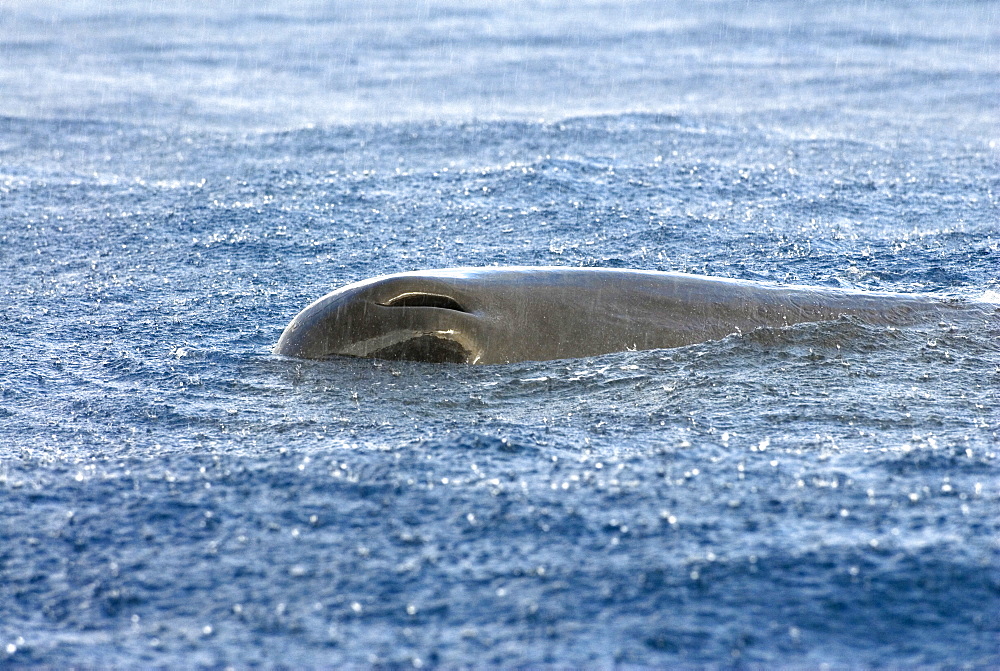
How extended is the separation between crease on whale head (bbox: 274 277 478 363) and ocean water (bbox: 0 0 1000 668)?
5.5 inches

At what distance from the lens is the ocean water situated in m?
3.54

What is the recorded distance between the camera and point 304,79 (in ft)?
59.2

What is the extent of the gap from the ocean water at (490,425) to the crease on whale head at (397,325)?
0.14 metres

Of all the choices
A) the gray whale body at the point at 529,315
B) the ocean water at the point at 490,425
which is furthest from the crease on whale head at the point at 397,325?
the ocean water at the point at 490,425

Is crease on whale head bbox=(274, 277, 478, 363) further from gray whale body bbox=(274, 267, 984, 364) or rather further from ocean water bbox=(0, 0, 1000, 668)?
ocean water bbox=(0, 0, 1000, 668)

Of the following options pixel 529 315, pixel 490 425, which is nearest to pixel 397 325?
pixel 529 315

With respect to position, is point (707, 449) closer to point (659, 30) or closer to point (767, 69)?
point (767, 69)

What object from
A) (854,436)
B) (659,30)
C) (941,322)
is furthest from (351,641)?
(659,30)

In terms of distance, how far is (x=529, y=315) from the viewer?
5902 millimetres

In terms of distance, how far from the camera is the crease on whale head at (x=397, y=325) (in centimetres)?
579

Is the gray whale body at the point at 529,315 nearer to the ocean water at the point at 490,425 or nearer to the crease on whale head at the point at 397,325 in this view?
the crease on whale head at the point at 397,325

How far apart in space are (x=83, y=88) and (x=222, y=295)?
10.6m

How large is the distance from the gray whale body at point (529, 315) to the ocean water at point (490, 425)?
0.13 m

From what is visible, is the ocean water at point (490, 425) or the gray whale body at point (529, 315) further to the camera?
the gray whale body at point (529, 315)
